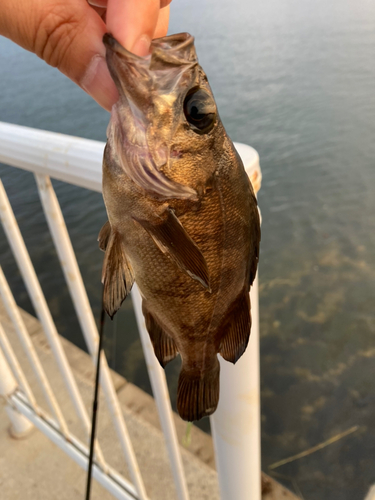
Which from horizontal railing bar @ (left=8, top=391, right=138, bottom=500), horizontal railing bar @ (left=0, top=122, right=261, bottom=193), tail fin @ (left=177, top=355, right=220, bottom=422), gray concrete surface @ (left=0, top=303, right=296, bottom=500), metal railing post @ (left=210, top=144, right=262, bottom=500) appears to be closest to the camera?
tail fin @ (left=177, top=355, right=220, bottom=422)

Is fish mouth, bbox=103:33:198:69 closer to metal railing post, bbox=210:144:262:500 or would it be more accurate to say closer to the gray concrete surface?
metal railing post, bbox=210:144:262:500

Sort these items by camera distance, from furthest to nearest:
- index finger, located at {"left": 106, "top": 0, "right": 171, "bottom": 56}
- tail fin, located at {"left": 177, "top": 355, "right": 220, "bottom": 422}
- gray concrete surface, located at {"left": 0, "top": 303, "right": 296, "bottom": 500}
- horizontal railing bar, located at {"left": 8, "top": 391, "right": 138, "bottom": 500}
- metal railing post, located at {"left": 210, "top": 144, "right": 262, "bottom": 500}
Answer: gray concrete surface, located at {"left": 0, "top": 303, "right": 296, "bottom": 500}, horizontal railing bar, located at {"left": 8, "top": 391, "right": 138, "bottom": 500}, metal railing post, located at {"left": 210, "top": 144, "right": 262, "bottom": 500}, tail fin, located at {"left": 177, "top": 355, "right": 220, "bottom": 422}, index finger, located at {"left": 106, "top": 0, "right": 171, "bottom": 56}

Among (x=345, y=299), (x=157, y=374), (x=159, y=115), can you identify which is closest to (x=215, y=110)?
(x=159, y=115)

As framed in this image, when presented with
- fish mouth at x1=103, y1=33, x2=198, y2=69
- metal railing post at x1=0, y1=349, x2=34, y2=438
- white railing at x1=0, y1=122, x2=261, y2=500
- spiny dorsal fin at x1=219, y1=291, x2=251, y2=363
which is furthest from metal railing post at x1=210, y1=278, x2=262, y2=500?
metal railing post at x1=0, y1=349, x2=34, y2=438

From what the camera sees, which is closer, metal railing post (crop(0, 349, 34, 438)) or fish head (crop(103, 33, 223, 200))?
fish head (crop(103, 33, 223, 200))

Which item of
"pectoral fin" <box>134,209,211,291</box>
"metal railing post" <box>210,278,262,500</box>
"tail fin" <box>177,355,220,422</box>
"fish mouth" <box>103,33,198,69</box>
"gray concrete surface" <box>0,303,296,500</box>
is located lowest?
"gray concrete surface" <box>0,303,296,500</box>

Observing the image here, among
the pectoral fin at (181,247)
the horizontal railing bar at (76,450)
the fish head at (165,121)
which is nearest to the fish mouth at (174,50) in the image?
the fish head at (165,121)

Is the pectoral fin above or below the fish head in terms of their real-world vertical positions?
below
